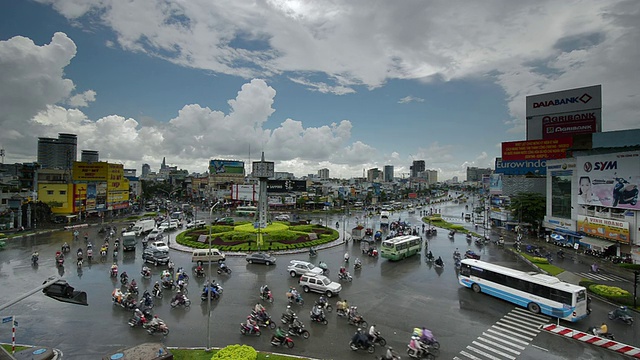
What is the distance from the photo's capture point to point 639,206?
33.0 metres

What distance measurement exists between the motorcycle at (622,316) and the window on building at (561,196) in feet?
97.1

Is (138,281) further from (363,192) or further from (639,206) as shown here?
(363,192)

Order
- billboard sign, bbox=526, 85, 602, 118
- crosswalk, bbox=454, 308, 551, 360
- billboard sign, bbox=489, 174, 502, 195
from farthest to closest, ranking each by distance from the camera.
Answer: billboard sign, bbox=489, 174, 502, 195
billboard sign, bbox=526, 85, 602, 118
crosswalk, bbox=454, 308, 551, 360

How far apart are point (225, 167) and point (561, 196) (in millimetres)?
102400

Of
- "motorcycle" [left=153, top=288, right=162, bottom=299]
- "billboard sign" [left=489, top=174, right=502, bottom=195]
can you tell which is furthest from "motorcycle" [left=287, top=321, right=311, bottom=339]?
"billboard sign" [left=489, top=174, right=502, bottom=195]

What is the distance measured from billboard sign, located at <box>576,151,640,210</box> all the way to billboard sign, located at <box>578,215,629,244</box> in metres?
1.78

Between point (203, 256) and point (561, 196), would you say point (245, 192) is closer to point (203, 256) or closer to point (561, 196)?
point (203, 256)

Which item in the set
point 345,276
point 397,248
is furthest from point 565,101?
point 345,276

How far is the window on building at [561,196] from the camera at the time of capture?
145ft

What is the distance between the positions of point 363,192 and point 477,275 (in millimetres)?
117428

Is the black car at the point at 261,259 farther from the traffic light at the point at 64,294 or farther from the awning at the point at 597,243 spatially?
the awning at the point at 597,243

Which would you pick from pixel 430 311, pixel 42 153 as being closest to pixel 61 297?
pixel 430 311

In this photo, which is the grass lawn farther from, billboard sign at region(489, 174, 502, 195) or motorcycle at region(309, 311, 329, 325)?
billboard sign at region(489, 174, 502, 195)

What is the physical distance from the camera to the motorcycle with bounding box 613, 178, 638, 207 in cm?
3353
